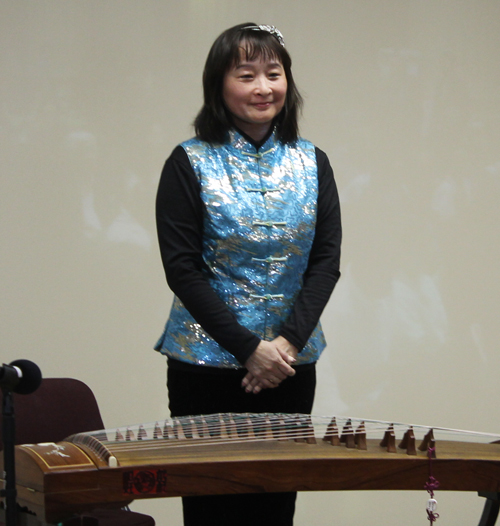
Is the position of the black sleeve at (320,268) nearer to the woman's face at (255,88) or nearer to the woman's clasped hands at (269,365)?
the woman's clasped hands at (269,365)

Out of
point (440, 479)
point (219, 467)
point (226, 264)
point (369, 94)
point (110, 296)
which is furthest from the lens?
point (369, 94)

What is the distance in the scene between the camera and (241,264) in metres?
1.90

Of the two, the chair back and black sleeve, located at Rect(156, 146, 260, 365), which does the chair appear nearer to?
the chair back

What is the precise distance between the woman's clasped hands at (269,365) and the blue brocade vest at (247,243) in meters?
0.06

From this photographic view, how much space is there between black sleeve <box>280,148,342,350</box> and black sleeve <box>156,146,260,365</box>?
0.11 metres

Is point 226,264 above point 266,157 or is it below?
below

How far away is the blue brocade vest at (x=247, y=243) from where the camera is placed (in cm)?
189

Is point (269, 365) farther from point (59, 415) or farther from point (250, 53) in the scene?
point (59, 415)

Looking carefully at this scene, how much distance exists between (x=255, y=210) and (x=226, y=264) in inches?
5.6

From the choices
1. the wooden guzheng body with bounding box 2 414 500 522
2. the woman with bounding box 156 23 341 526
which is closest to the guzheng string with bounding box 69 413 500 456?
the wooden guzheng body with bounding box 2 414 500 522

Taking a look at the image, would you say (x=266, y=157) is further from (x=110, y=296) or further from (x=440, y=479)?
(x=110, y=296)

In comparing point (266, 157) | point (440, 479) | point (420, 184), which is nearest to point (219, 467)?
point (440, 479)

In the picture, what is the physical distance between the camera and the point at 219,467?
1.50 meters

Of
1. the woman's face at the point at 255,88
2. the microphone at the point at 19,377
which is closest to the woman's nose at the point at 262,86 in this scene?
the woman's face at the point at 255,88
